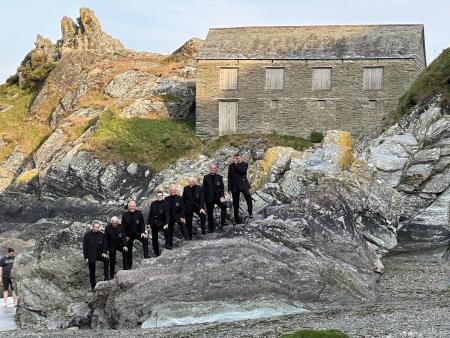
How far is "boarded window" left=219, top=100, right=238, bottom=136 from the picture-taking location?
6128 centimetres

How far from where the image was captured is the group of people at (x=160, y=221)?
2331 centimetres

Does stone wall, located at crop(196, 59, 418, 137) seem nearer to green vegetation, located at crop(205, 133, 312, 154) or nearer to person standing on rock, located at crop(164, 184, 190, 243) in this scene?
green vegetation, located at crop(205, 133, 312, 154)

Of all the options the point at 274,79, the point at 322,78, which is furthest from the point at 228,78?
the point at 322,78

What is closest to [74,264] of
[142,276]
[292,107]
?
[142,276]

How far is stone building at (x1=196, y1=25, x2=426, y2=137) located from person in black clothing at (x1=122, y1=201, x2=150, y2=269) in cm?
3781

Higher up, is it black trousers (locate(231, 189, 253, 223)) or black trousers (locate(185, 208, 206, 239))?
black trousers (locate(231, 189, 253, 223))

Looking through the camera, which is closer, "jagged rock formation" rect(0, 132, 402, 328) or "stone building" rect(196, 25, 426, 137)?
"jagged rock formation" rect(0, 132, 402, 328)

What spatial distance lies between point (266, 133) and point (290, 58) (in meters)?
5.99

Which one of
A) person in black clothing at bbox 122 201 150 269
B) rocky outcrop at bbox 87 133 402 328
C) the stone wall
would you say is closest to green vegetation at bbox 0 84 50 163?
the stone wall

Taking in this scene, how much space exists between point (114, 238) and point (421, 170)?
13.6 m

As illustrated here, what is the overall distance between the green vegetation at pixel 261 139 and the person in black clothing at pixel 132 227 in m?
34.3

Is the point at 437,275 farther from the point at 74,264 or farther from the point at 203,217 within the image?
the point at 74,264

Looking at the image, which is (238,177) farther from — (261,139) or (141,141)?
(141,141)

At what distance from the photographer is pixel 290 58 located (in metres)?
60.1
